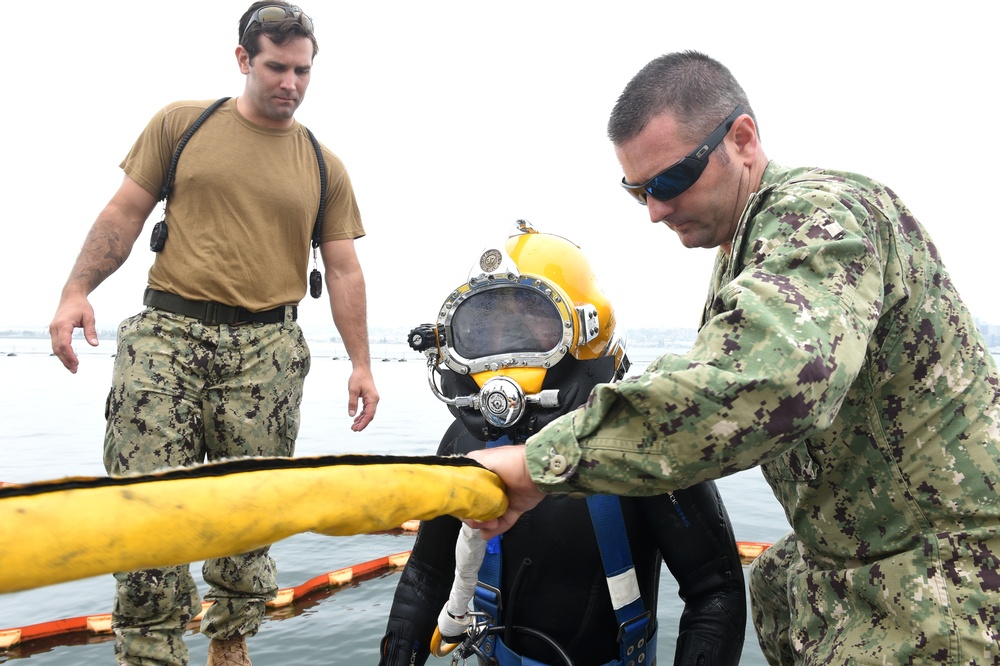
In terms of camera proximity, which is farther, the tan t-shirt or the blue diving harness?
the tan t-shirt

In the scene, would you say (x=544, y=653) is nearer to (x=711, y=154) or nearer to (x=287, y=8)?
(x=711, y=154)

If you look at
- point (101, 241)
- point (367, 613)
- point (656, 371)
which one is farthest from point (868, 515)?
point (367, 613)

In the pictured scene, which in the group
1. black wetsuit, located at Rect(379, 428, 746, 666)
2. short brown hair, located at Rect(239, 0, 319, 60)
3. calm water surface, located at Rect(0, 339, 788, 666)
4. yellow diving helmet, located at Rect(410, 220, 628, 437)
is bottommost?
calm water surface, located at Rect(0, 339, 788, 666)

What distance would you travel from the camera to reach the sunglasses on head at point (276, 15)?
305cm


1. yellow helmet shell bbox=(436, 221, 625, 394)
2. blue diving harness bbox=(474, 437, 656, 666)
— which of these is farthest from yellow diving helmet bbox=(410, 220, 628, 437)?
blue diving harness bbox=(474, 437, 656, 666)

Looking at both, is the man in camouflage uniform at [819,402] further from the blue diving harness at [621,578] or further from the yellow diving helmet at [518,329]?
the yellow diving helmet at [518,329]

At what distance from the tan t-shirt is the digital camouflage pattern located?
194cm

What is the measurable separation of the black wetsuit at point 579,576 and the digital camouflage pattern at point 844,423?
42 cm

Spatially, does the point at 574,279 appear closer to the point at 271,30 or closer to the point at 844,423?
the point at 844,423

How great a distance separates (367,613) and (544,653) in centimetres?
214

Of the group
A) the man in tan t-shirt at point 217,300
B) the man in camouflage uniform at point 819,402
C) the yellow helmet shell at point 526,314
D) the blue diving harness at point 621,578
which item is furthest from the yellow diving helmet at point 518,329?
the man in tan t-shirt at point 217,300

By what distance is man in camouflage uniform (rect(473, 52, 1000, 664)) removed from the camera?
1.24 metres

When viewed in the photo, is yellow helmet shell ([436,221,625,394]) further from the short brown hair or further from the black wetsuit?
the short brown hair

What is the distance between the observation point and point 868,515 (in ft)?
5.34
